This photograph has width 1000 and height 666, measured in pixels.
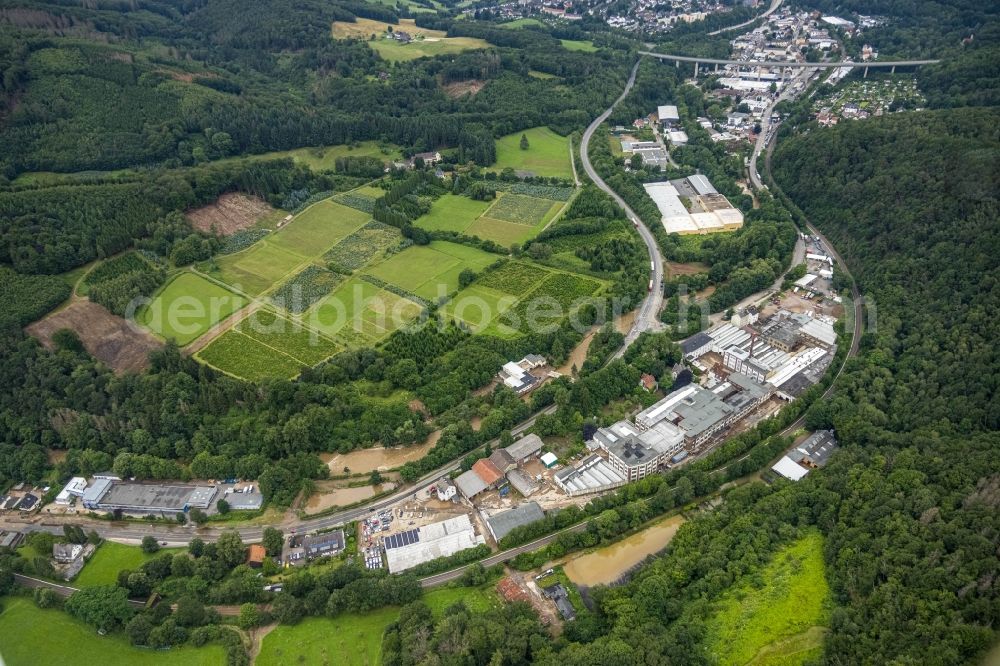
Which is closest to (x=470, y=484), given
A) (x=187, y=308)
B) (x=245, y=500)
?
(x=245, y=500)

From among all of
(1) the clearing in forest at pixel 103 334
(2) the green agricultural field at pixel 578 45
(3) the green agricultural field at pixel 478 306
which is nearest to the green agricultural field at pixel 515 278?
(3) the green agricultural field at pixel 478 306

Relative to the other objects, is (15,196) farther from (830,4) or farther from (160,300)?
(830,4)

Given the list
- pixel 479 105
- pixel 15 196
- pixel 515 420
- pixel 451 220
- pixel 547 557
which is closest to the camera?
pixel 547 557

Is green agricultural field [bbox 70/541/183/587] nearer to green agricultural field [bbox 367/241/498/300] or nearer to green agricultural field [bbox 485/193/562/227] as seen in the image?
green agricultural field [bbox 367/241/498/300]

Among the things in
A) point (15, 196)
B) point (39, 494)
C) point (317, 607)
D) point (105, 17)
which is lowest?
point (39, 494)

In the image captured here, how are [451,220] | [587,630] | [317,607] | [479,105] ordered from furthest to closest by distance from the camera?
[479,105] < [451,220] < [317,607] < [587,630]

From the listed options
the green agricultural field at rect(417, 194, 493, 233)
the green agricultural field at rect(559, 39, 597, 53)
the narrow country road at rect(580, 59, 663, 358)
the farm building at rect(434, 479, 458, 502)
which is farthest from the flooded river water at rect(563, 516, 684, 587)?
the green agricultural field at rect(559, 39, 597, 53)

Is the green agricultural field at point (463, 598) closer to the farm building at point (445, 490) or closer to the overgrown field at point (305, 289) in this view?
the farm building at point (445, 490)

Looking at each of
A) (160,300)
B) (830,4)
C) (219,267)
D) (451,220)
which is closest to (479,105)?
(451,220)
